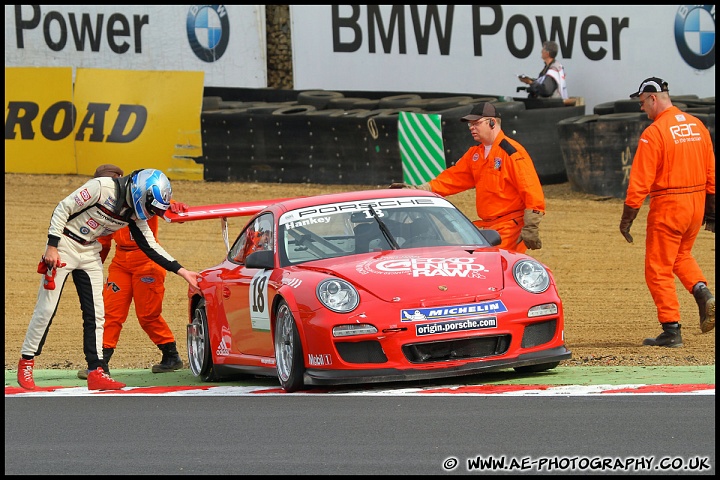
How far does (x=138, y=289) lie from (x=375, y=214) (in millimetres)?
2396

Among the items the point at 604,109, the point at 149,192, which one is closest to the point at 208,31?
the point at 604,109

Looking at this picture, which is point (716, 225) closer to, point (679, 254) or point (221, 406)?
point (679, 254)

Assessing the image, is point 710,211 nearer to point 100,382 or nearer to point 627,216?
point 627,216

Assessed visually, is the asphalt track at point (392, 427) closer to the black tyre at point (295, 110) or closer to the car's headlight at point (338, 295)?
the car's headlight at point (338, 295)

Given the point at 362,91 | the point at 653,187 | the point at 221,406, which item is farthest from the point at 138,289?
the point at 362,91

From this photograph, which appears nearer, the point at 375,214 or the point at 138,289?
the point at 375,214

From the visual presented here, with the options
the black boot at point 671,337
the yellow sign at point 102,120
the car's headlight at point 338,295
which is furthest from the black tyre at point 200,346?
the yellow sign at point 102,120

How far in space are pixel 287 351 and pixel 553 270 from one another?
22.8ft

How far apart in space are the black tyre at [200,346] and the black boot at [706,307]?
136 inches

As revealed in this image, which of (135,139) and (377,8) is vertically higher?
(377,8)

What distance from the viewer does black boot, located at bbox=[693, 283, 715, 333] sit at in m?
9.95

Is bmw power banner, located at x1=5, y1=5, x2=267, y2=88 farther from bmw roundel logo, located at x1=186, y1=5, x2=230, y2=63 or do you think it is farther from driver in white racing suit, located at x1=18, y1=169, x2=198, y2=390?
driver in white racing suit, located at x1=18, y1=169, x2=198, y2=390

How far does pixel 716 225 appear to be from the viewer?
1023 cm

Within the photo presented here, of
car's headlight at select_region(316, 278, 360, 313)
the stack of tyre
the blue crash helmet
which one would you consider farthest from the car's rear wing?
the stack of tyre
